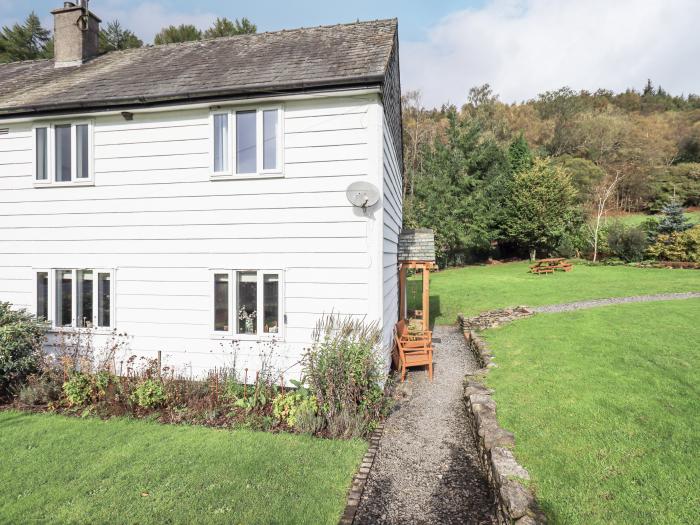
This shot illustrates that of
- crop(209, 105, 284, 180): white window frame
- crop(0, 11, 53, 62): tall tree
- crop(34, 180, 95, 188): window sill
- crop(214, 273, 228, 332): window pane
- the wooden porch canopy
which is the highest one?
crop(0, 11, 53, 62): tall tree

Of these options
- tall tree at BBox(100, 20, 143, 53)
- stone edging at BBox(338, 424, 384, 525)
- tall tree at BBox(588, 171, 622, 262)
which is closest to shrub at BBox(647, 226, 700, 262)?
tall tree at BBox(588, 171, 622, 262)

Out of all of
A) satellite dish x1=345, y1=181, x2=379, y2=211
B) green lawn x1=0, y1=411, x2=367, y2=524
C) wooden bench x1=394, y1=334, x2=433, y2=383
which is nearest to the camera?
green lawn x1=0, y1=411, x2=367, y2=524

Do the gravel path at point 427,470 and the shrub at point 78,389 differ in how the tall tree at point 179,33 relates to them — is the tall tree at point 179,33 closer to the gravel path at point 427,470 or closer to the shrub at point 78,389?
the shrub at point 78,389

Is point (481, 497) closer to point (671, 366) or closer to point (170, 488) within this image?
point (170, 488)

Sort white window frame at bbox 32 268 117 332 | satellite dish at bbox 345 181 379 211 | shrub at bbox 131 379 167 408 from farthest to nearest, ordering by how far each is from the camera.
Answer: white window frame at bbox 32 268 117 332
satellite dish at bbox 345 181 379 211
shrub at bbox 131 379 167 408

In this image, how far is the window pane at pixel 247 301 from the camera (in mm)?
A: 7715

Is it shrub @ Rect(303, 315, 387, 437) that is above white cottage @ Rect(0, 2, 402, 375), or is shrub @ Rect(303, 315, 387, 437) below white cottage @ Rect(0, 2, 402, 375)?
below

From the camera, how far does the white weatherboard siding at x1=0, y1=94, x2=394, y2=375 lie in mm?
7305

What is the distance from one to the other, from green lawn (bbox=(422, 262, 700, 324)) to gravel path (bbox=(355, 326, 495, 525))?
376 inches

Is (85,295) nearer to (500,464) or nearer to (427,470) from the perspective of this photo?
(427,470)

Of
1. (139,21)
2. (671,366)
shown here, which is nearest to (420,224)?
(671,366)

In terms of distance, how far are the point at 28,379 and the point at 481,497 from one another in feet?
27.9

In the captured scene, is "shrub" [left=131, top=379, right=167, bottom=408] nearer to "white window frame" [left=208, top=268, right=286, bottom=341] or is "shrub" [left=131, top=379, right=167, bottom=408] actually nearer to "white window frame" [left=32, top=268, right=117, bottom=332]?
"white window frame" [left=208, top=268, right=286, bottom=341]

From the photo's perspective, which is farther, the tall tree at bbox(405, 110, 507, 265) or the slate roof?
the tall tree at bbox(405, 110, 507, 265)
